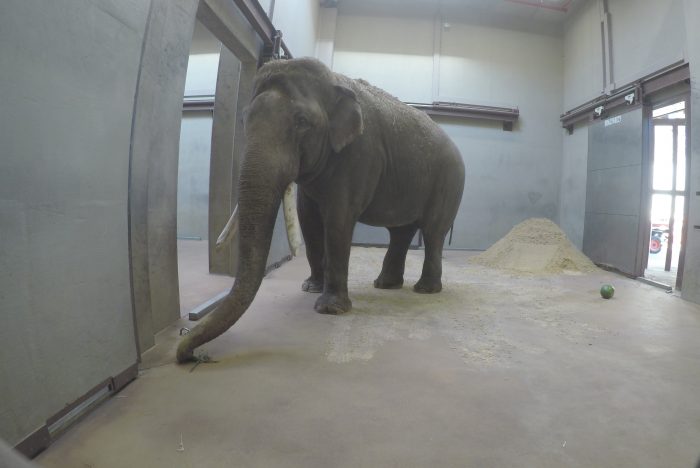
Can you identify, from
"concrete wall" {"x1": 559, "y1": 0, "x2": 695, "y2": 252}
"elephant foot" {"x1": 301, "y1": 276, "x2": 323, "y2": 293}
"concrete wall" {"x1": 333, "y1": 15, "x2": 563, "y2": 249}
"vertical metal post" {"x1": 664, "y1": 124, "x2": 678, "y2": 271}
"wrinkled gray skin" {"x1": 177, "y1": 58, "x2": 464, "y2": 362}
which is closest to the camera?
"wrinkled gray skin" {"x1": 177, "y1": 58, "x2": 464, "y2": 362}

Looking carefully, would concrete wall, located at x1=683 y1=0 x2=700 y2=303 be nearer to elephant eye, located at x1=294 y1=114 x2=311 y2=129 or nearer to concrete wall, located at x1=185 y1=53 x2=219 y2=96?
elephant eye, located at x1=294 y1=114 x2=311 y2=129

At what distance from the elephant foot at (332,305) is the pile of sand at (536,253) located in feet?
13.0

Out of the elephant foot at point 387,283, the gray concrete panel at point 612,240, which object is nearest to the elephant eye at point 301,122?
the elephant foot at point 387,283

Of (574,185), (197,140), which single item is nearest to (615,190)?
(574,185)

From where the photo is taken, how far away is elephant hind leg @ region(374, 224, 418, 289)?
4364 millimetres

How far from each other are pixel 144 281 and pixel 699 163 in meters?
5.72

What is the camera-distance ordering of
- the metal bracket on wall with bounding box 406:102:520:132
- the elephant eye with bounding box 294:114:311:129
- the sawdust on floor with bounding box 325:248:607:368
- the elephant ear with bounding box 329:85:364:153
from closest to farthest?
1. the sawdust on floor with bounding box 325:248:607:368
2. the elephant eye with bounding box 294:114:311:129
3. the elephant ear with bounding box 329:85:364:153
4. the metal bracket on wall with bounding box 406:102:520:132

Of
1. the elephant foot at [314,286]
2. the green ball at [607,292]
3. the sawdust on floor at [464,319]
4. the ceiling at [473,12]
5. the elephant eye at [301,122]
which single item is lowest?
the sawdust on floor at [464,319]

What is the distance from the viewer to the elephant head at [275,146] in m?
2.18

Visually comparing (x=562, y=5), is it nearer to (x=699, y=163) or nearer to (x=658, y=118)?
(x=658, y=118)

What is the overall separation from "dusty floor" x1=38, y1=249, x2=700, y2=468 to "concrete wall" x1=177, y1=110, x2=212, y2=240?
6.95 meters

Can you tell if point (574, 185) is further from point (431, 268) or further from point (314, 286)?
point (314, 286)

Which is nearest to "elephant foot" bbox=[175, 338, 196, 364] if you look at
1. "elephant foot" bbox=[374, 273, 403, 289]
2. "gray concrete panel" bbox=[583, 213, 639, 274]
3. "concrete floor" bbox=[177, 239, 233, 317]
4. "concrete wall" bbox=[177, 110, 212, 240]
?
"concrete floor" bbox=[177, 239, 233, 317]

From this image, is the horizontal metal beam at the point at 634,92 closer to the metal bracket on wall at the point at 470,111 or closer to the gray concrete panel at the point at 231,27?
the metal bracket on wall at the point at 470,111
